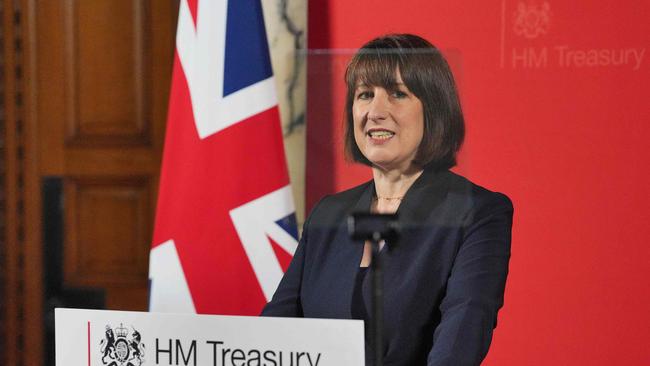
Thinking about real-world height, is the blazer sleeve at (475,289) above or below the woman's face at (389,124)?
below

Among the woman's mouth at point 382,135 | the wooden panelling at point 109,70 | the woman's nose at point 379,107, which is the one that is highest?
the wooden panelling at point 109,70

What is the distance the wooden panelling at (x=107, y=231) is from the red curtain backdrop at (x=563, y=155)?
115 centimetres

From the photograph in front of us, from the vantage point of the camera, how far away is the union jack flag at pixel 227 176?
2.25m

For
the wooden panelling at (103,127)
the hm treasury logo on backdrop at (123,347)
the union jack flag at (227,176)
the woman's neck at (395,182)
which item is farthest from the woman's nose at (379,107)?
the wooden panelling at (103,127)

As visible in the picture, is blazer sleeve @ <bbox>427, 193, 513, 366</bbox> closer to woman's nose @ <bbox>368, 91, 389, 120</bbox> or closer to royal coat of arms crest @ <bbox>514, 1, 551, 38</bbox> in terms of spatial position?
woman's nose @ <bbox>368, 91, 389, 120</bbox>

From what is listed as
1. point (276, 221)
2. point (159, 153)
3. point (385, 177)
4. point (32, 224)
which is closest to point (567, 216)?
point (276, 221)

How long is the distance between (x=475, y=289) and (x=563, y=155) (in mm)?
998

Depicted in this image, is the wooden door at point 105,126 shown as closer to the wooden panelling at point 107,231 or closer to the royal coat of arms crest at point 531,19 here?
the wooden panelling at point 107,231

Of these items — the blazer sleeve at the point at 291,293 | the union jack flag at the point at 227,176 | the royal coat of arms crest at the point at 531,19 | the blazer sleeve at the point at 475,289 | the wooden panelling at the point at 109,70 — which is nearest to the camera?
the blazer sleeve at the point at 475,289

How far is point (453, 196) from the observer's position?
1.56 metres

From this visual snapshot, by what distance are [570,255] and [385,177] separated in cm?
102

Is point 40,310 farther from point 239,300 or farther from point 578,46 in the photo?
point 578,46

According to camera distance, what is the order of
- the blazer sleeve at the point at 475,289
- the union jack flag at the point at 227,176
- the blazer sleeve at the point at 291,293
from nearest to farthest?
the blazer sleeve at the point at 475,289, the blazer sleeve at the point at 291,293, the union jack flag at the point at 227,176

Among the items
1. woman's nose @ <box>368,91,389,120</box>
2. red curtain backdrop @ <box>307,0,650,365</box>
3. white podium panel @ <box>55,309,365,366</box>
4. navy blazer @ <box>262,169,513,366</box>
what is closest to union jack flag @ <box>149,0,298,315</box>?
red curtain backdrop @ <box>307,0,650,365</box>
